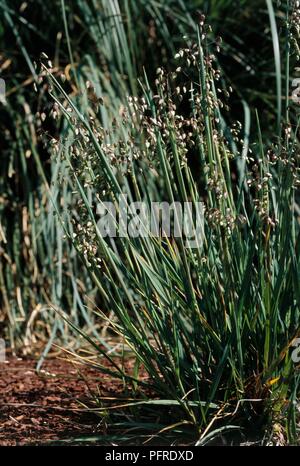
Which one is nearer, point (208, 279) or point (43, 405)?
point (208, 279)

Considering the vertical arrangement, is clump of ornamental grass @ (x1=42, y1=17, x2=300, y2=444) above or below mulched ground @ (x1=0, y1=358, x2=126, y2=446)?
above

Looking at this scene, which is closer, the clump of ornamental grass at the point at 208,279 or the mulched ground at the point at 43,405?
the clump of ornamental grass at the point at 208,279

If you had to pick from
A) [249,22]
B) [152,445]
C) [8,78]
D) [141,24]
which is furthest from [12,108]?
[152,445]

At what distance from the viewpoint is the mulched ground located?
2.29 metres

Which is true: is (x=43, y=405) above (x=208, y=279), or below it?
below

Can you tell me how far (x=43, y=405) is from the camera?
97.9 inches

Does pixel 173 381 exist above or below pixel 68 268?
below

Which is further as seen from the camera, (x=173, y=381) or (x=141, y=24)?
(x=141, y=24)

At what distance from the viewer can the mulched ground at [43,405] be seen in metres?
2.29

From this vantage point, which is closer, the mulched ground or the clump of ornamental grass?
the clump of ornamental grass

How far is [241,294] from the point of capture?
2119 mm

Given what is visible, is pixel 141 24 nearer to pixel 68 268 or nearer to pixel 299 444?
pixel 68 268

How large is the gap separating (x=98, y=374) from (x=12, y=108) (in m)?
1.42

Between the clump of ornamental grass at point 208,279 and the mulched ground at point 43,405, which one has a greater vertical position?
the clump of ornamental grass at point 208,279
